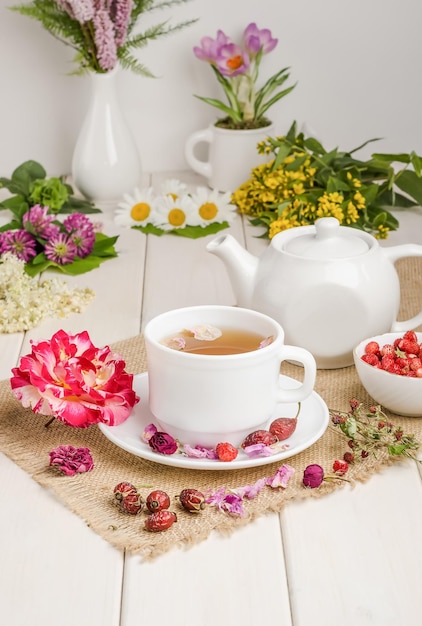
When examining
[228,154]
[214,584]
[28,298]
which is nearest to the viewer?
[214,584]

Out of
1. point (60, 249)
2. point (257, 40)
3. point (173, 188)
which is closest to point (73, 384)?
point (60, 249)

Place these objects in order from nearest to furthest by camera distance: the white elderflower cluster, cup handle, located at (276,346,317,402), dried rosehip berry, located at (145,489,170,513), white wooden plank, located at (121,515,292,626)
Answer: white wooden plank, located at (121,515,292,626) < dried rosehip berry, located at (145,489,170,513) < cup handle, located at (276,346,317,402) < the white elderflower cluster

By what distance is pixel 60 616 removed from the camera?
0.71 metres

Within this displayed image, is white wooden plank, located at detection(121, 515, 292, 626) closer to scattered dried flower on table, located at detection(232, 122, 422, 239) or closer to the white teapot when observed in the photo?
the white teapot

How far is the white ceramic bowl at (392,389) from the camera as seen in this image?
3.14 feet

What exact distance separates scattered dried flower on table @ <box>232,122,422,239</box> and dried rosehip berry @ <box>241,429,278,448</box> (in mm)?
720

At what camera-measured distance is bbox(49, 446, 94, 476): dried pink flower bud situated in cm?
88

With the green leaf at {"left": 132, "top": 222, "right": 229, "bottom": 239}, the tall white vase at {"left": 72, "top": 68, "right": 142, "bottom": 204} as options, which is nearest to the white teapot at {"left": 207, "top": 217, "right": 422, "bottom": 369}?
the green leaf at {"left": 132, "top": 222, "right": 229, "bottom": 239}

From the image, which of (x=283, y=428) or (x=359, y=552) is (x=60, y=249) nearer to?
(x=283, y=428)

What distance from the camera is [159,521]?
0.80 metres

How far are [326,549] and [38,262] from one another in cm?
85

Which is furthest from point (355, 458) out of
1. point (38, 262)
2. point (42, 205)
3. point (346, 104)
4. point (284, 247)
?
point (346, 104)

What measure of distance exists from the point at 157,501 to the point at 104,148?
3.86 ft

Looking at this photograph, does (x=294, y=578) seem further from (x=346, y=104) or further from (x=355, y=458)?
(x=346, y=104)
